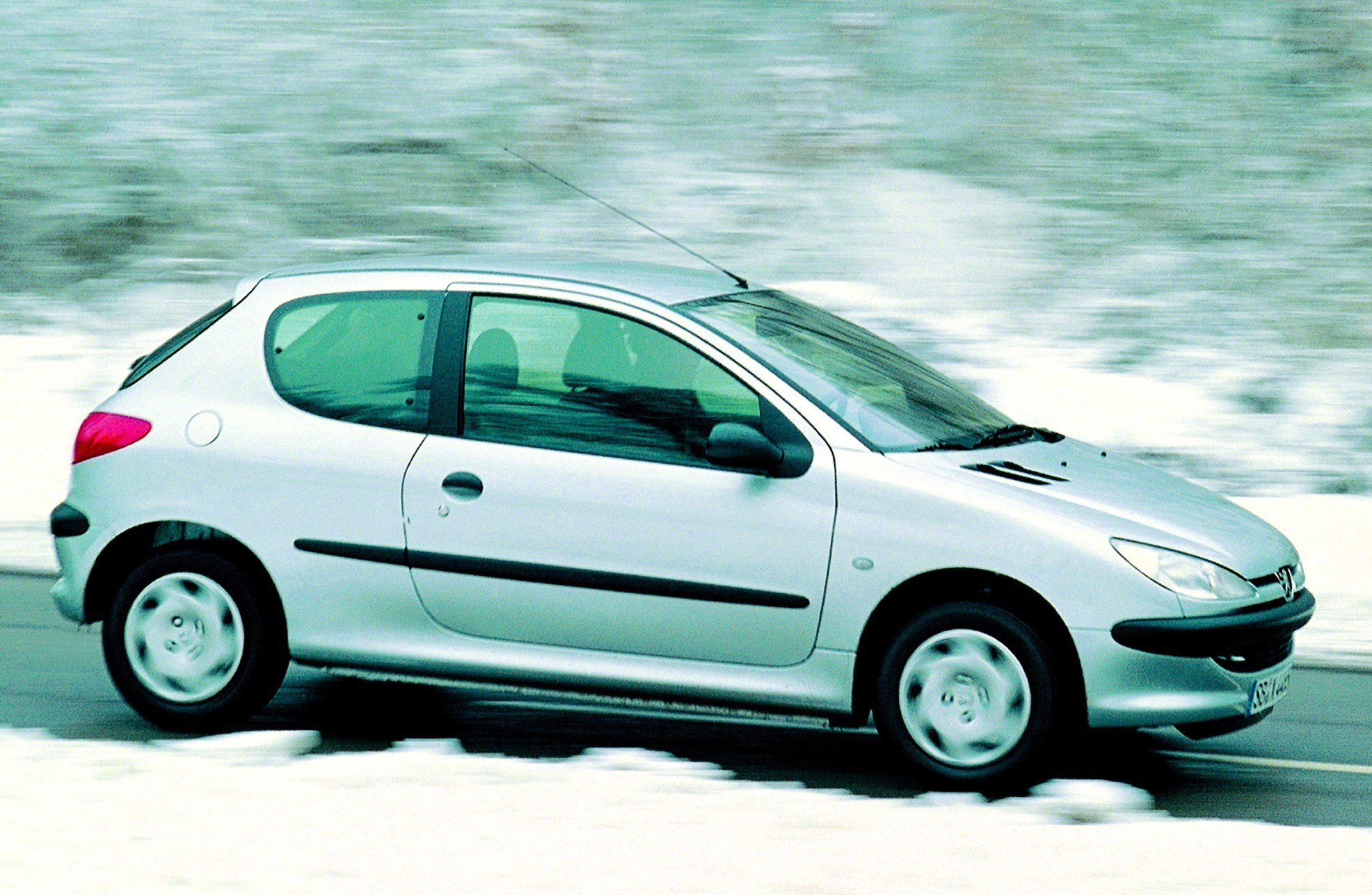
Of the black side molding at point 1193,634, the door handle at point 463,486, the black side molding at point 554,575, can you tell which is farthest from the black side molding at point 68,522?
the black side molding at point 1193,634

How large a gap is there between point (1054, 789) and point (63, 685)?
381 centimetres

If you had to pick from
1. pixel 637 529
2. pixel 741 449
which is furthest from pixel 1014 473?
pixel 637 529

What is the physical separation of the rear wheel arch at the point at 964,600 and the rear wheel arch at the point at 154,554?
1.94m

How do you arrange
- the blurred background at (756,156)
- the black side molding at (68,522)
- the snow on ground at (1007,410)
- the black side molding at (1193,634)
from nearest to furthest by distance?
1. the black side molding at (1193,634)
2. the black side molding at (68,522)
3. the snow on ground at (1007,410)
4. the blurred background at (756,156)

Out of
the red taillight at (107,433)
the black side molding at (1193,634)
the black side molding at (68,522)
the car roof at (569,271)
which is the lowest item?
the black side molding at (1193,634)

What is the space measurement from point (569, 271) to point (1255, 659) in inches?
98.4

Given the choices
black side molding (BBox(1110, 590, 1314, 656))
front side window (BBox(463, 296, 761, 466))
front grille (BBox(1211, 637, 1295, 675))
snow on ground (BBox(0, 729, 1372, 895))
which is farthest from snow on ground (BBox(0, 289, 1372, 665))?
snow on ground (BBox(0, 729, 1372, 895))

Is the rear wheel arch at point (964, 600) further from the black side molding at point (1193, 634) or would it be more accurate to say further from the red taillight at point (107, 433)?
the red taillight at point (107, 433)

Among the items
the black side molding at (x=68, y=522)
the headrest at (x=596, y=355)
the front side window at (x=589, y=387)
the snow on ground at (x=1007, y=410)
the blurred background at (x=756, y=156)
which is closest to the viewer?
the front side window at (x=589, y=387)

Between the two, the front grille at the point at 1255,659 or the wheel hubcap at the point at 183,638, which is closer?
the front grille at the point at 1255,659

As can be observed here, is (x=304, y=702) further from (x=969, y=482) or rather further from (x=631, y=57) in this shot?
(x=631, y=57)

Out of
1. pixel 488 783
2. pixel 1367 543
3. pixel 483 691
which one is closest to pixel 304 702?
pixel 483 691

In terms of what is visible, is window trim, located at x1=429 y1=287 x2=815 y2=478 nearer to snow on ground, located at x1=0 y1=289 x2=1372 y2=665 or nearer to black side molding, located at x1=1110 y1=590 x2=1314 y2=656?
black side molding, located at x1=1110 y1=590 x2=1314 y2=656

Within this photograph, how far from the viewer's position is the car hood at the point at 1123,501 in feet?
19.3
